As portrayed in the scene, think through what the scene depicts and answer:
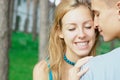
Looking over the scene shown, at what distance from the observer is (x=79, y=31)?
3156mm

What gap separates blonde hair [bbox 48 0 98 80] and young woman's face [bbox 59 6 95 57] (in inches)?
2.5

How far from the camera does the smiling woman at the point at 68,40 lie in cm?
318

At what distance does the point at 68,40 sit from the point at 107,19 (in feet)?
2.82

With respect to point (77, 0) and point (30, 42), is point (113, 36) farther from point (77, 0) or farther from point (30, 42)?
point (30, 42)

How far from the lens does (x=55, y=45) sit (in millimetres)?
3422

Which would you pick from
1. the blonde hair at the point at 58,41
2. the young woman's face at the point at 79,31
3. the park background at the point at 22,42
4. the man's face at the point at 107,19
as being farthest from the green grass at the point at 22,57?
the man's face at the point at 107,19

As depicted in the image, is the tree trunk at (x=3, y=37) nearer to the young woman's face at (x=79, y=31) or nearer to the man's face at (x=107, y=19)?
the young woman's face at (x=79, y=31)

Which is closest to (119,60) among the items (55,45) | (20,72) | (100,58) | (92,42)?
(100,58)

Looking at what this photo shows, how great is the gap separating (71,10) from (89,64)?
116 centimetres

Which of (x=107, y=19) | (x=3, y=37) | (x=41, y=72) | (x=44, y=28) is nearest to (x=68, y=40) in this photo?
(x=41, y=72)

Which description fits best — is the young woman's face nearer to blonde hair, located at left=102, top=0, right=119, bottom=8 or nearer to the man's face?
the man's face

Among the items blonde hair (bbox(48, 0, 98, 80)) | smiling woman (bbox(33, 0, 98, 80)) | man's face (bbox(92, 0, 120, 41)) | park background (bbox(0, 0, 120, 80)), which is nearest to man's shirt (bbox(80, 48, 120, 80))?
man's face (bbox(92, 0, 120, 41))

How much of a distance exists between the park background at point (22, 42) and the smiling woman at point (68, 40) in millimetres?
296

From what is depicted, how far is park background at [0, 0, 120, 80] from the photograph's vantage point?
4.36 metres
